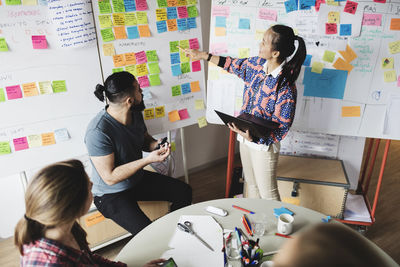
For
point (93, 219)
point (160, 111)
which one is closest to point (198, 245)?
point (93, 219)

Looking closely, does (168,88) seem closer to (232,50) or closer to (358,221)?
(232,50)

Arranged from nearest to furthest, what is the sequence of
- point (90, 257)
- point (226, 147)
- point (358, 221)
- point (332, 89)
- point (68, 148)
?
point (90, 257)
point (68, 148)
point (332, 89)
point (358, 221)
point (226, 147)

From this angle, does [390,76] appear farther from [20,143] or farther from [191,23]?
[20,143]

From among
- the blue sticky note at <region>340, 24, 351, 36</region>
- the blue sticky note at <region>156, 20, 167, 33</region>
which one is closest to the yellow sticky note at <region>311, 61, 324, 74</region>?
the blue sticky note at <region>340, 24, 351, 36</region>

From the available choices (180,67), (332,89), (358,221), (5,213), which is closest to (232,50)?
(180,67)

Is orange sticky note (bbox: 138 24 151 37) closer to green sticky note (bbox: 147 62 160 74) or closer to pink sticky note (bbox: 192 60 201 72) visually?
green sticky note (bbox: 147 62 160 74)

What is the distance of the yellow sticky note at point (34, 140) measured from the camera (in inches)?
72.6

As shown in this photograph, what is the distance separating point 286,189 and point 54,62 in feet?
6.22

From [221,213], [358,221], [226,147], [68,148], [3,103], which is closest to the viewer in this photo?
[221,213]

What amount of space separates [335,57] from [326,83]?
19 centimetres

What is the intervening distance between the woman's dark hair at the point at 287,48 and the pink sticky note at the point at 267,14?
0.40 meters

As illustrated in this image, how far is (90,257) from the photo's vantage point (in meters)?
1.18

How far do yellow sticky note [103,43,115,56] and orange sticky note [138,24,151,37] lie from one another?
0.22m

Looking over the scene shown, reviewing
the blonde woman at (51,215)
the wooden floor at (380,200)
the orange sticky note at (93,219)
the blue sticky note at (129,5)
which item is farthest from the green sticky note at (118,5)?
the wooden floor at (380,200)
